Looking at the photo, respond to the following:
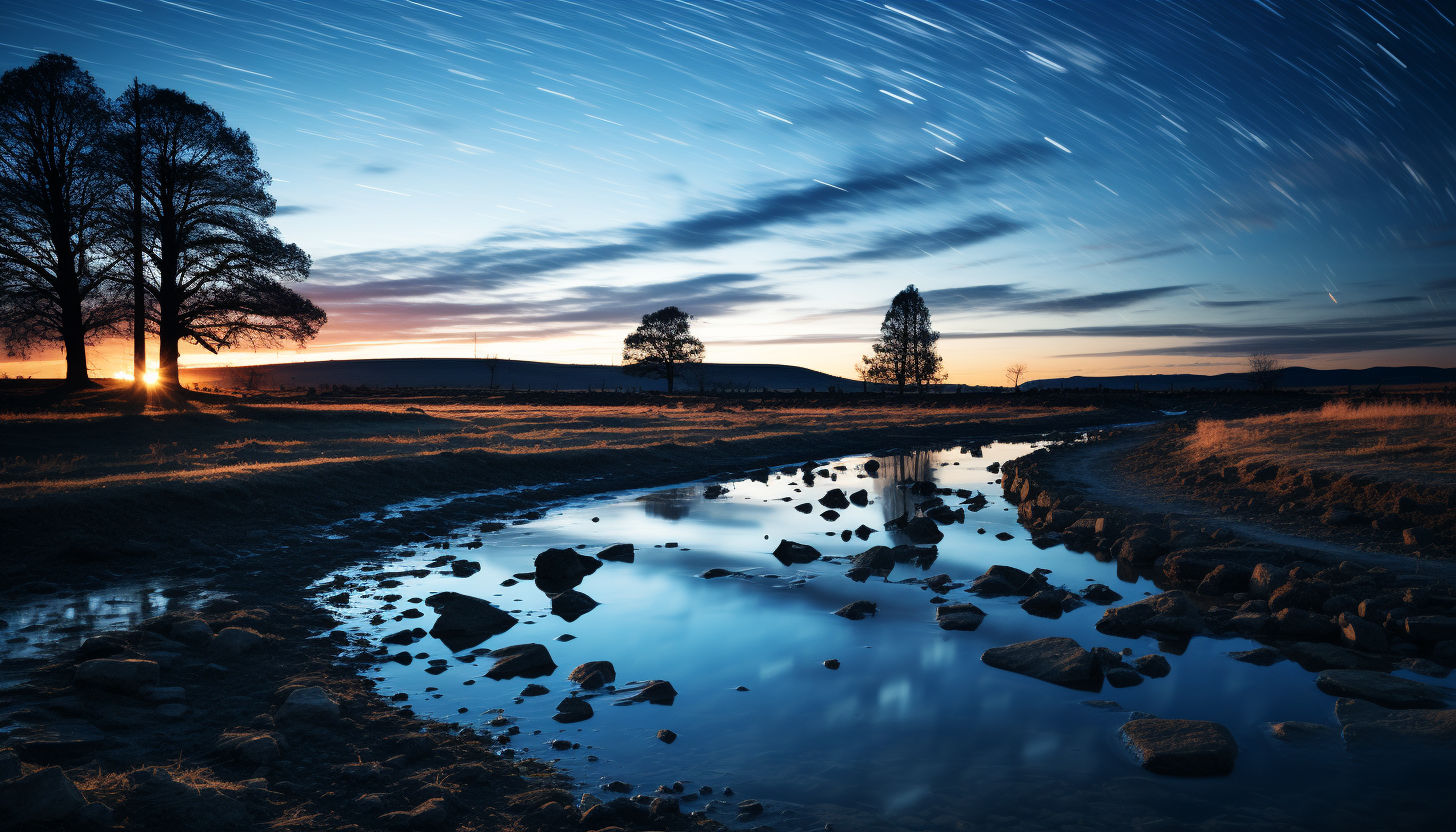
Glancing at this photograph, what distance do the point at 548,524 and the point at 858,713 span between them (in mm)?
12791

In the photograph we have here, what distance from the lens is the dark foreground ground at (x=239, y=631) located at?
5.36 meters

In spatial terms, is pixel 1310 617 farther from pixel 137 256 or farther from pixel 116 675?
pixel 137 256

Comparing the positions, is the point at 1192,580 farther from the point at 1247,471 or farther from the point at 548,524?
the point at 548,524

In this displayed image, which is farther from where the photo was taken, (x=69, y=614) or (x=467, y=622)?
(x=467, y=622)

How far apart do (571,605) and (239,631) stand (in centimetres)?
439

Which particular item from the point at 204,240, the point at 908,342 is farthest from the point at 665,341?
the point at 204,240

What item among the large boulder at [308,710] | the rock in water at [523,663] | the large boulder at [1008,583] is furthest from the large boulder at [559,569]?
the large boulder at [1008,583]

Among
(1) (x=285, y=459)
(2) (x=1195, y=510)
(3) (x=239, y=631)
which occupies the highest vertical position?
(1) (x=285, y=459)

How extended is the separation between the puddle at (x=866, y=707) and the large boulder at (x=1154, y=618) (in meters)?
0.33

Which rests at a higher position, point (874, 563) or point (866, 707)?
point (874, 563)

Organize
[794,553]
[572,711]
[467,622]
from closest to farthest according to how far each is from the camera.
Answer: [572,711]
[467,622]
[794,553]

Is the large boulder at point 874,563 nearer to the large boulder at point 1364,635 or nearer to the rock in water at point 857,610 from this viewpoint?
the rock in water at point 857,610

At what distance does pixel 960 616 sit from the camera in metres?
10.8

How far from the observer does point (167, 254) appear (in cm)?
3281
